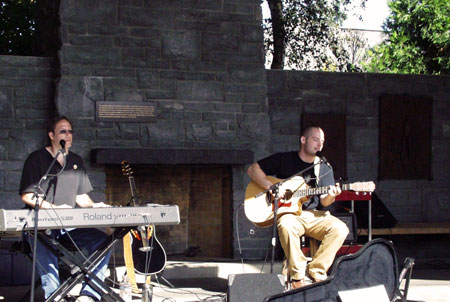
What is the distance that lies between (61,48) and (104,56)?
1.53 feet

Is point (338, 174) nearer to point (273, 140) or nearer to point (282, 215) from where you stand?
point (273, 140)

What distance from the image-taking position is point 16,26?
12.6 m

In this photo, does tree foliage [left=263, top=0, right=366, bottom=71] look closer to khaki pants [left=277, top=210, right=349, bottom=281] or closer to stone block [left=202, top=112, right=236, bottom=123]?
stone block [left=202, top=112, right=236, bottom=123]

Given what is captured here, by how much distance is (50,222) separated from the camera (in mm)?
5199

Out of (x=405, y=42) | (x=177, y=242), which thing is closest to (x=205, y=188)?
(x=177, y=242)

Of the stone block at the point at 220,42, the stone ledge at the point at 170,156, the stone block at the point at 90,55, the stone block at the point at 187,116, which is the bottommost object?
the stone ledge at the point at 170,156

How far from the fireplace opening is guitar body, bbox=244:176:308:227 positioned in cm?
205

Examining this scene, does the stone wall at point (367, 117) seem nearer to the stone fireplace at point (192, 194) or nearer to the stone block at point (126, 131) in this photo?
the stone fireplace at point (192, 194)

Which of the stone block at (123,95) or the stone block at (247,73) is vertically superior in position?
the stone block at (247,73)

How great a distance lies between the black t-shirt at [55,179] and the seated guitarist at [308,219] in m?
1.56

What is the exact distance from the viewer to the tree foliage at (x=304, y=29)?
1235cm

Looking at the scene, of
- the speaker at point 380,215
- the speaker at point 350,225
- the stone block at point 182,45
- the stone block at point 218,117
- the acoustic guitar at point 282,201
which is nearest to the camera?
the acoustic guitar at point 282,201

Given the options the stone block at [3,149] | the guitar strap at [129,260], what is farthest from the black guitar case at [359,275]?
the stone block at [3,149]

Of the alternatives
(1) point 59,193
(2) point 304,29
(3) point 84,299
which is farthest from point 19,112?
(2) point 304,29
